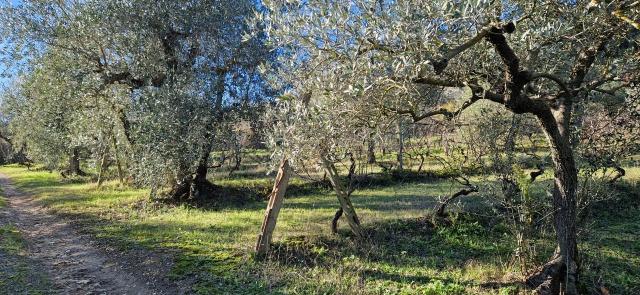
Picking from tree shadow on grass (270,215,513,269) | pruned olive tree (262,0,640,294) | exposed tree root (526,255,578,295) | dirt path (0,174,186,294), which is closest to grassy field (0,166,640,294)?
tree shadow on grass (270,215,513,269)

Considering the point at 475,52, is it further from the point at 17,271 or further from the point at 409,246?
the point at 17,271

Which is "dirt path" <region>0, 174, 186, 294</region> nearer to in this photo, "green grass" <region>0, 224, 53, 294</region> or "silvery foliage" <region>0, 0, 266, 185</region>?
"green grass" <region>0, 224, 53, 294</region>

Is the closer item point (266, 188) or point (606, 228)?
point (606, 228)

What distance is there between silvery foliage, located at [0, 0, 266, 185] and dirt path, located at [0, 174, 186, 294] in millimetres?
3949

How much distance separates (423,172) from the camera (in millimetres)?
28328

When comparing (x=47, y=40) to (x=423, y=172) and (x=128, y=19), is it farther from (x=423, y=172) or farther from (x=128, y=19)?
(x=423, y=172)

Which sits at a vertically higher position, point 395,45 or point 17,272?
point 395,45

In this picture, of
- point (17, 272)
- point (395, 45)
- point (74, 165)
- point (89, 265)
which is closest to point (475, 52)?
point (395, 45)

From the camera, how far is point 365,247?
1166cm

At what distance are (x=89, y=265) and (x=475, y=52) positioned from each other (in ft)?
33.9

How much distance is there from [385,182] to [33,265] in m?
18.6

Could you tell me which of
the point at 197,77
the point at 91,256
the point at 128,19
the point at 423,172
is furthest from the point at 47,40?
the point at 423,172

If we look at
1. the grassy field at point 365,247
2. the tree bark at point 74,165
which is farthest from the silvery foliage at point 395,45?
the tree bark at point 74,165

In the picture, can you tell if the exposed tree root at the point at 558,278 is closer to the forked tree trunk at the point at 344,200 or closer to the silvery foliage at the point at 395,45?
the silvery foliage at the point at 395,45
